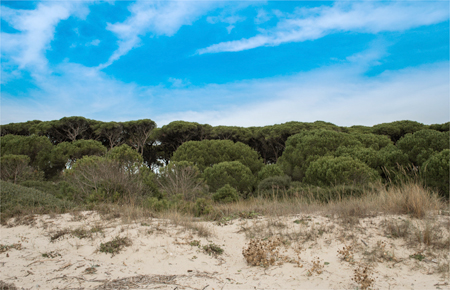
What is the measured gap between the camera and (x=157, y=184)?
1282cm

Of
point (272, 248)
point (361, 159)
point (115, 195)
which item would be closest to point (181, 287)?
point (272, 248)

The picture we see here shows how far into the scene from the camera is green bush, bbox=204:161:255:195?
58.5 feet

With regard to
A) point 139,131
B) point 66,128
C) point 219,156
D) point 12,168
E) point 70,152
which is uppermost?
point 66,128

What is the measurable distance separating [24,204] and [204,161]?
1658cm

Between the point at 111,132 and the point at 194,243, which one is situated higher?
the point at 111,132

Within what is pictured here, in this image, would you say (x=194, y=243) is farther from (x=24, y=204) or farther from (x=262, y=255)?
(x=24, y=204)

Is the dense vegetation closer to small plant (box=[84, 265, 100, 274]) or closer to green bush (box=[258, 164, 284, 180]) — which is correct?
green bush (box=[258, 164, 284, 180])

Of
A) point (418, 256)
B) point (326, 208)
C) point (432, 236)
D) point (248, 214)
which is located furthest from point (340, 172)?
point (418, 256)

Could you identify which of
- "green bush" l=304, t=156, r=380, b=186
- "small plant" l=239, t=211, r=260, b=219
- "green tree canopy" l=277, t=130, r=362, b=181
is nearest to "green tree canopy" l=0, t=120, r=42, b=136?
"green tree canopy" l=277, t=130, r=362, b=181

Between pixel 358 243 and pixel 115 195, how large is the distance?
7.27m

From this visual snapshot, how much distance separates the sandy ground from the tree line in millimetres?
4082

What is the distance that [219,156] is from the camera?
2427 cm

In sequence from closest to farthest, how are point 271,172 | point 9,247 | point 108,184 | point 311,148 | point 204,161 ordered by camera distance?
point 9,247 < point 108,184 < point 271,172 < point 311,148 < point 204,161

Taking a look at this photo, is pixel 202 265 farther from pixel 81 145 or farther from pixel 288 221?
pixel 81 145
